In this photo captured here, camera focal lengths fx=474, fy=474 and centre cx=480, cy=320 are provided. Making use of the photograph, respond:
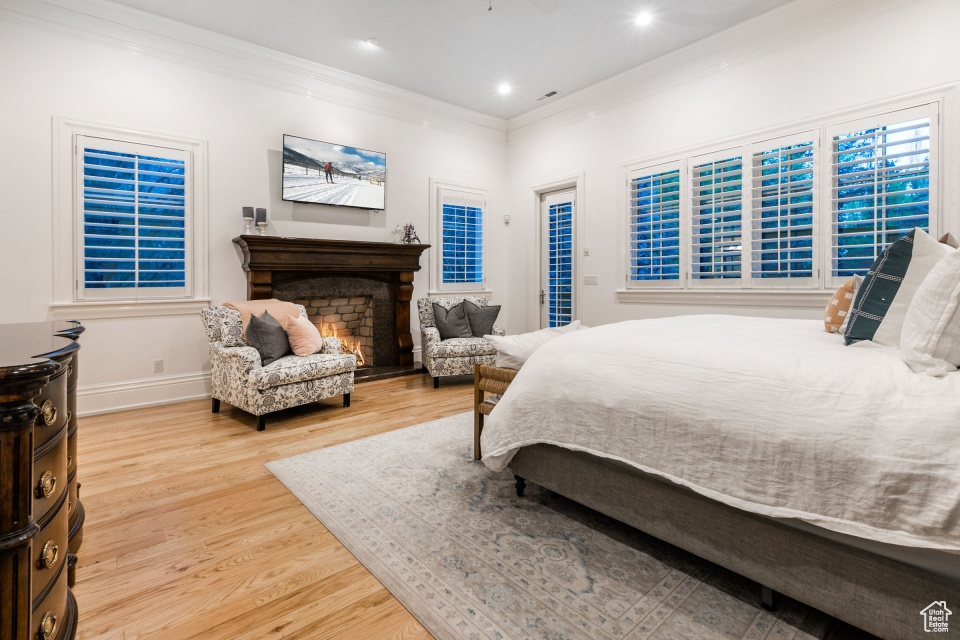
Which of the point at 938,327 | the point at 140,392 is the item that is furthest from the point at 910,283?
the point at 140,392

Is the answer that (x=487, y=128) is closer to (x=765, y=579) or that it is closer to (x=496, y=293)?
(x=496, y=293)

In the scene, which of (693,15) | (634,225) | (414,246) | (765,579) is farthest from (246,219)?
(765,579)

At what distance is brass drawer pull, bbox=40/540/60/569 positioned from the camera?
0.95m

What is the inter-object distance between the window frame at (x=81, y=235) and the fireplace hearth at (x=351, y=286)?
1.34ft

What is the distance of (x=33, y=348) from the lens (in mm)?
1031

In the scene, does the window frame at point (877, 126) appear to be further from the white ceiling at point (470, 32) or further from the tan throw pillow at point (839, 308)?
the tan throw pillow at point (839, 308)

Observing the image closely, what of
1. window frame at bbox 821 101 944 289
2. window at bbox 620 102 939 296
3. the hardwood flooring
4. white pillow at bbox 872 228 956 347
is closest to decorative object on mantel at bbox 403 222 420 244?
window at bbox 620 102 939 296

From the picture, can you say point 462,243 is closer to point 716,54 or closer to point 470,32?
point 470,32

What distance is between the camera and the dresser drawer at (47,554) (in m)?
0.93

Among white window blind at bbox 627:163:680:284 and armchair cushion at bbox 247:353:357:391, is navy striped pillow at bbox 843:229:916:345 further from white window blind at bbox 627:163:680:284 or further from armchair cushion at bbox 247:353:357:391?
armchair cushion at bbox 247:353:357:391

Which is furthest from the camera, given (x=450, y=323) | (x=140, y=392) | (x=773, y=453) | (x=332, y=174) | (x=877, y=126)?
(x=450, y=323)

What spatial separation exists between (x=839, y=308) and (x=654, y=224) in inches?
108

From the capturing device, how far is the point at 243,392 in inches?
133

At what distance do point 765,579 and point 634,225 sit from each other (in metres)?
4.12
